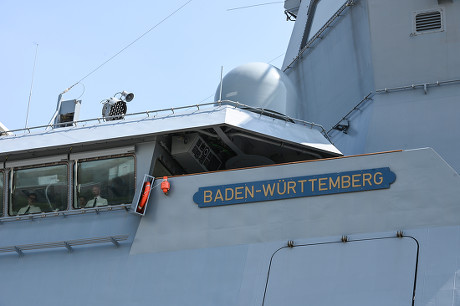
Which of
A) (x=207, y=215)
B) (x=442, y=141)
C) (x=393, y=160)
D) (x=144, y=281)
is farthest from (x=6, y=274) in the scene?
(x=442, y=141)

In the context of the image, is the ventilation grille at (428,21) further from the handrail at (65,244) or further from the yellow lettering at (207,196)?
the handrail at (65,244)

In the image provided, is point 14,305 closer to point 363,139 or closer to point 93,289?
point 93,289

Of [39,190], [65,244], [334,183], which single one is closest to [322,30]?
[334,183]

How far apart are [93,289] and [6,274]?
1972 mm

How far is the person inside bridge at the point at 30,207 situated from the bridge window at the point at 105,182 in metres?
0.88

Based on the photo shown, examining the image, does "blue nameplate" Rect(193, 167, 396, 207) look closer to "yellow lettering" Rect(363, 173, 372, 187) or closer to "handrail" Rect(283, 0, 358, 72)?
"yellow lettering" Rect(363, 173, 372, 187)

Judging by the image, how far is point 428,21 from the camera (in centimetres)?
1578

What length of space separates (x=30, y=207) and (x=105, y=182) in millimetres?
1634

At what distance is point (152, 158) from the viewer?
42.2 ft

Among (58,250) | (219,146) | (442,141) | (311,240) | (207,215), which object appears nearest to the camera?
(311,240)

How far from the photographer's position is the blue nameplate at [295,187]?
1113cm

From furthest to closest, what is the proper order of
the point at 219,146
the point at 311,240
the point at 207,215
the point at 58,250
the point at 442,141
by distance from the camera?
1. the point at 442,141
2. the point at 219,146
3. the point at 58,250
4. the point at 207,215
5. the point at 311,240

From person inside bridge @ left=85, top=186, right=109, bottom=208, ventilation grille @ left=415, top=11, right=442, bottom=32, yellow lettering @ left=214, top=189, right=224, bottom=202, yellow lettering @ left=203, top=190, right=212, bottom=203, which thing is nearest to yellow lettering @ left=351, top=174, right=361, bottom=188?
yellow lettering @ left=214, top=189, right=224, bottom=202

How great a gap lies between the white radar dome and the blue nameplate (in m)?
2.74
